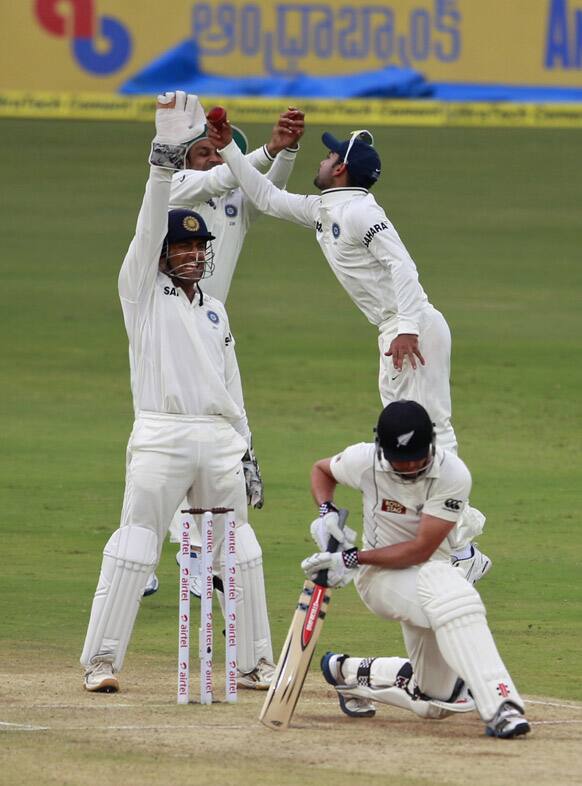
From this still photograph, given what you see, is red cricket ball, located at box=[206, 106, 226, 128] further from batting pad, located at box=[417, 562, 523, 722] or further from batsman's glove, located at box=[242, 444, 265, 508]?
batting pad, located at box=[417, 562, 523, 722]

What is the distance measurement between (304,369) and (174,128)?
36.7 feet

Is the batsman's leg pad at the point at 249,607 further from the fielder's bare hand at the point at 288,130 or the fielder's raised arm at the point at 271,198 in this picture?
the fielder's bare hand at the point at 288,130

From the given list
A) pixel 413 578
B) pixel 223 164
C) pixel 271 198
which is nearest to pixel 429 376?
pixel 271 198

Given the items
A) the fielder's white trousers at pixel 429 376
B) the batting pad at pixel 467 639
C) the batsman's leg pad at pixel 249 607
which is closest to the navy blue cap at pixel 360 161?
the fielder's white trousers at pixel 429 376

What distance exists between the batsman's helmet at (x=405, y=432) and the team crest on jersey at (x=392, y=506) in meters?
0.27

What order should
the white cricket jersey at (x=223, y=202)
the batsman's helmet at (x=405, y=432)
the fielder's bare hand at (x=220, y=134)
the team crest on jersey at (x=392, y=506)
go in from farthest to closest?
the white cricket jersey at (x=223, y=202), the fielder's bare hand at (x=220, y=134), the team crest on jersey at (x=392, y=506), the batsman's helmet at (x=405, y=432)

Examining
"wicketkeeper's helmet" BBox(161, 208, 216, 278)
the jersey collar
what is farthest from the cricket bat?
the jersey collar

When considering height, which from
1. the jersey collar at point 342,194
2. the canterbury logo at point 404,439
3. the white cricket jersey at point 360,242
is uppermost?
the jersey collar at point 342,194

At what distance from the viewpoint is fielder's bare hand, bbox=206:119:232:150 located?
8609 millimetres

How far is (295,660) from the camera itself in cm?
689

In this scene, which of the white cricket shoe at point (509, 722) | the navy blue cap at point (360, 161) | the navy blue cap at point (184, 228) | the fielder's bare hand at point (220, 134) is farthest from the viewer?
the navy blue cap at point (360, 161)

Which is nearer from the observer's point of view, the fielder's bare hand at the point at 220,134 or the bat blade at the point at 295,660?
the bat blade at the point at 295,660

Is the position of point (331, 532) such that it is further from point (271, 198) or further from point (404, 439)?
point (271, 198)

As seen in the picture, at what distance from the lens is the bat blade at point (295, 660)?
22.3 ft
